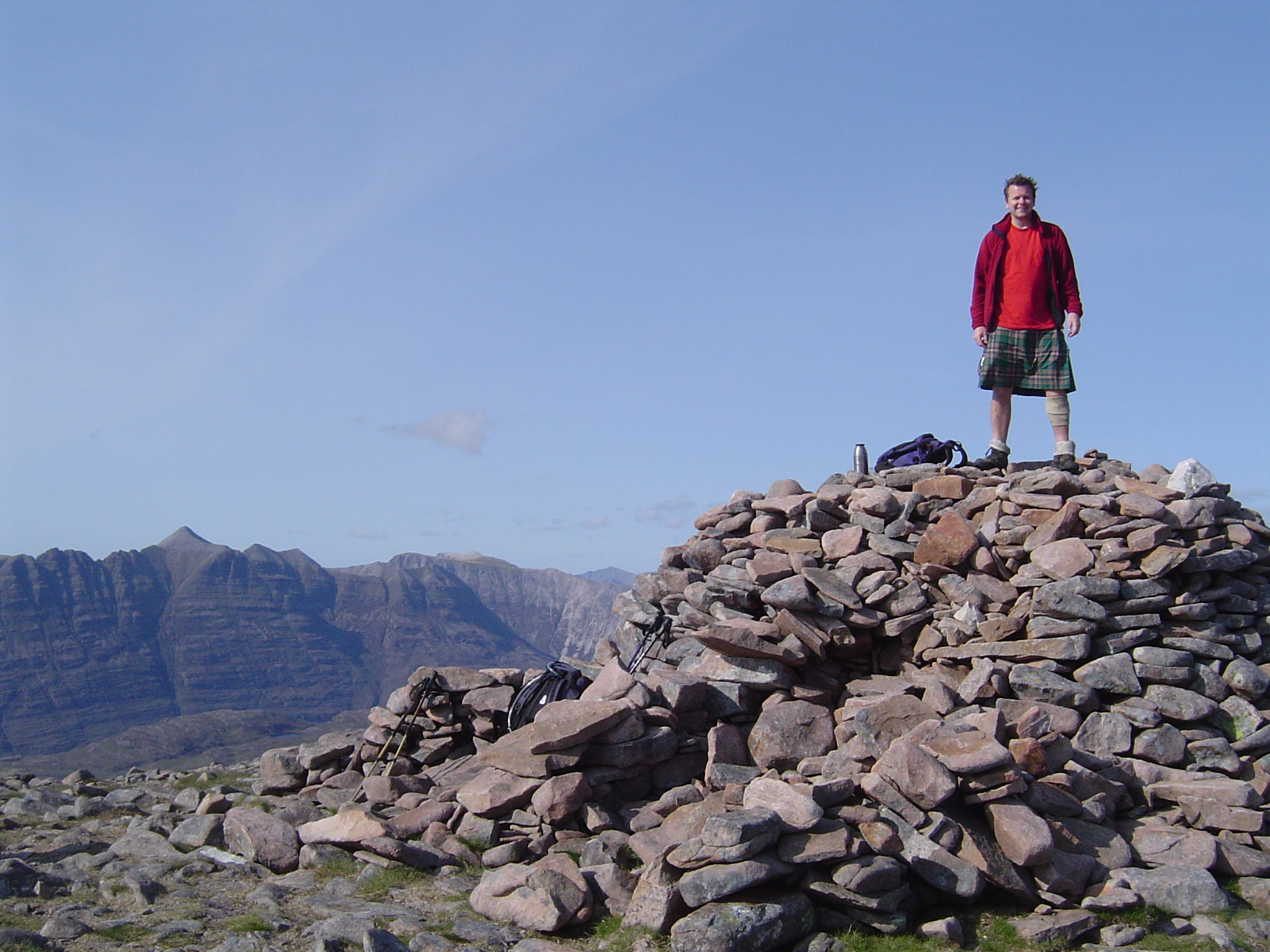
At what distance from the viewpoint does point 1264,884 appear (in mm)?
8820

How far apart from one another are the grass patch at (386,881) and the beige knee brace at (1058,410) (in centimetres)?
1123

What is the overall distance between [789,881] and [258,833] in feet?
20.9

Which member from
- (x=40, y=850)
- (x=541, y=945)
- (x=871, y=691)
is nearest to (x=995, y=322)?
(x=871, y=691)

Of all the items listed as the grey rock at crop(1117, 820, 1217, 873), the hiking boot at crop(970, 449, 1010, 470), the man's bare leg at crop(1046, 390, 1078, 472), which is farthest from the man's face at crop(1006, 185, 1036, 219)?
the grey rock at crop(1117, 820, 1217, 873)

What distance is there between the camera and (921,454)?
16.6 m

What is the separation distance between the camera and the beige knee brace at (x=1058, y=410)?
49.3ft

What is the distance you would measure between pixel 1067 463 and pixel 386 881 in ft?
37.4

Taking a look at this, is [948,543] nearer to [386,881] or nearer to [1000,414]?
[1000,414]

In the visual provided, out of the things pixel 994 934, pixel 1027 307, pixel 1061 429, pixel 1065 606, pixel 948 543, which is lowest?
pixel 994 934

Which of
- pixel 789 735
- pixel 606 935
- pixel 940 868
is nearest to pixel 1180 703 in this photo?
pixel 789 735

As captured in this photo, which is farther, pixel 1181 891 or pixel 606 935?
pixel 1181 891

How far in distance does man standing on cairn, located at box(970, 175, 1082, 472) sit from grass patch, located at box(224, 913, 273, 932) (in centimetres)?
1209

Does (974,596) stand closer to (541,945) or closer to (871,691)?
(871,691)

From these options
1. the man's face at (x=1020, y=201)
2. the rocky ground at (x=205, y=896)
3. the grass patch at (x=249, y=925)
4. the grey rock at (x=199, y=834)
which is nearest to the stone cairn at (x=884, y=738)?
the rocky ground at (x=205, y=896)
